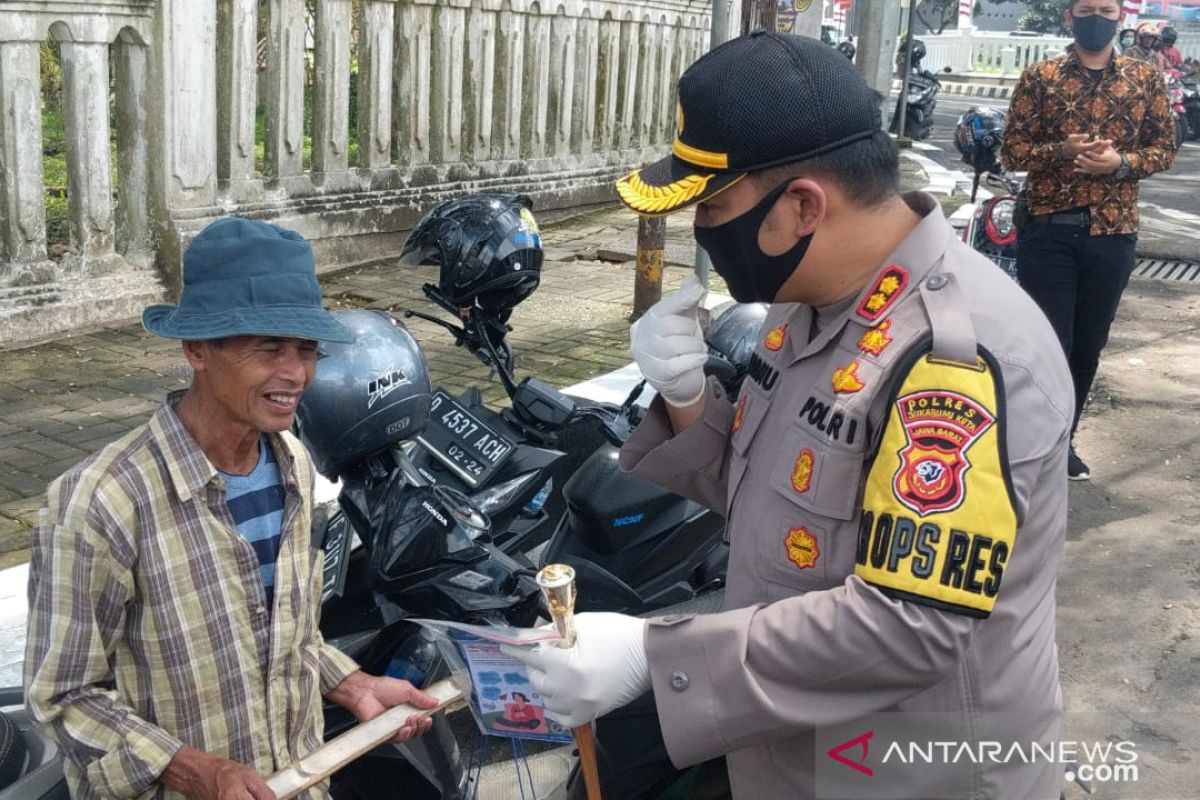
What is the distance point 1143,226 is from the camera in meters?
13.1

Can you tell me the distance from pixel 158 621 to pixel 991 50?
47.5m

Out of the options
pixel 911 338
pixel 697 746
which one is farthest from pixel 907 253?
pixel 697 746

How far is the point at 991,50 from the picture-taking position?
45562 millimetres

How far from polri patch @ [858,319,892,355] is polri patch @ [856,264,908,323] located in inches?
0.7

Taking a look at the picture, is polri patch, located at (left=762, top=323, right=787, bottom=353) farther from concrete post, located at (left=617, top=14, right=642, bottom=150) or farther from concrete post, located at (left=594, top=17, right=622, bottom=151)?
concrete post, located at (left=617, top=14, right=642, bottom=150)

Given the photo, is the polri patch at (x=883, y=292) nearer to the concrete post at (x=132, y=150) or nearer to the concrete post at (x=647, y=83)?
the concrete post at (x=132, y=150)

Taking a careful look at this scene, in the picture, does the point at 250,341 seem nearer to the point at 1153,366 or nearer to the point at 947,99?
the point at 1153,366

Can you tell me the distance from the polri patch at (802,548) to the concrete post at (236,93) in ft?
21.7

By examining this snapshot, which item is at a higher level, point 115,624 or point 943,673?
point 943,673

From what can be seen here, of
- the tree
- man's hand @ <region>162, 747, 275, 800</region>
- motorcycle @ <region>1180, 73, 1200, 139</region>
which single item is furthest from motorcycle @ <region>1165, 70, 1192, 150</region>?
the tree

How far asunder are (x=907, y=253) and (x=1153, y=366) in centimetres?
681

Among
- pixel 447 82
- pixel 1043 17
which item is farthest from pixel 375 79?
pixel 1043 17

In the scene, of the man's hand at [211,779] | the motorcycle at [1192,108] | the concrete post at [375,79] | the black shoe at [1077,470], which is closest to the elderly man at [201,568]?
the man's hand at [211,779]

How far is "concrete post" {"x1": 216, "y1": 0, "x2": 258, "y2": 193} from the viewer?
24.8ft
